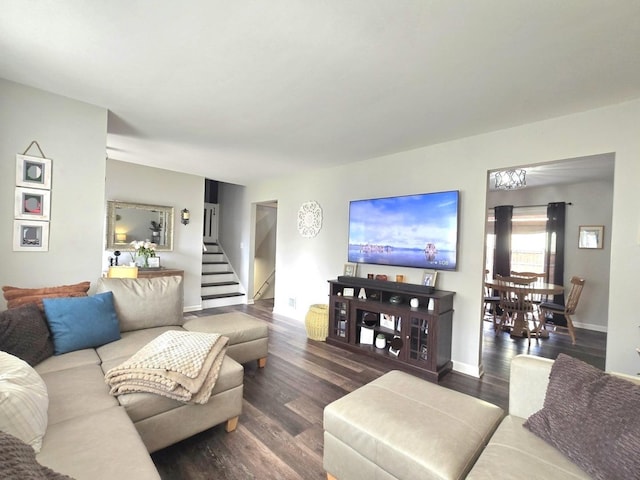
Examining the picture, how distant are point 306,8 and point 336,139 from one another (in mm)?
1786

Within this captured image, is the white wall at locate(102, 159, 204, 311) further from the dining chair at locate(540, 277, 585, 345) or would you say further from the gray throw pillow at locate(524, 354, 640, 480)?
the dining chair at locate(540, 277, 585, 345)

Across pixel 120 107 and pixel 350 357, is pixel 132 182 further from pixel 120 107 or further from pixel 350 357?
pixel 350 357

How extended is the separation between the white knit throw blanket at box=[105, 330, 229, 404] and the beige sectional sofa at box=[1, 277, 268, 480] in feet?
0.21

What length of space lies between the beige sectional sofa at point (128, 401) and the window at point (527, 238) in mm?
4956

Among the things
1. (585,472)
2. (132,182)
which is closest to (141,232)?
(132,182)

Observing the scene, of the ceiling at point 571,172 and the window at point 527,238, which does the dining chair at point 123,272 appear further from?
the window at point 527,238

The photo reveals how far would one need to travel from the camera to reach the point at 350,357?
3.33 metres

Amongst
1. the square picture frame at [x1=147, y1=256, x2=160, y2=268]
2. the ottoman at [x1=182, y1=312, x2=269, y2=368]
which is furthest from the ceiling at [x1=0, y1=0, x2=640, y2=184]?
the square picture frame at [x1=147, y1=256, x2=160, y2=268]

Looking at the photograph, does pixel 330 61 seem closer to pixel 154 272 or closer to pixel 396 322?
pixel 396 322

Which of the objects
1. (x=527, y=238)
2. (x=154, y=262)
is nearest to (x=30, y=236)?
(x=154, y=262)

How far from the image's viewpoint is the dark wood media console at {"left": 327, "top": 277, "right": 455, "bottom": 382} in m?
2.88

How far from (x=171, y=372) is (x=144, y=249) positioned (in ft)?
11.7

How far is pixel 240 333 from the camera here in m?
2.75

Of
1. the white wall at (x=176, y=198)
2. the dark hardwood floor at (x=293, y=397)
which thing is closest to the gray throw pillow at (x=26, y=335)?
the dark hardwood floor at (x=293, y=397)
